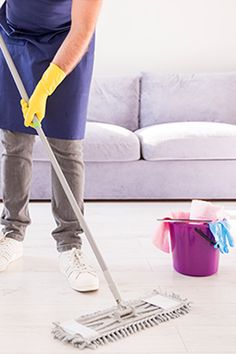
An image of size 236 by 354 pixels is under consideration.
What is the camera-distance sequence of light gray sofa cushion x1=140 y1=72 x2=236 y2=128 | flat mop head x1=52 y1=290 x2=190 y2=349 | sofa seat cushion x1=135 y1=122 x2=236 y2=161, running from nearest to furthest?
1. flat mop head x1=52 y1=290 x2=190 y2=349
2. sofa seat cushion x1=135 y1=122 x2=236 y2=161
3. light gray sofa cushion x1=140 y1=72 x2=236 y2=128

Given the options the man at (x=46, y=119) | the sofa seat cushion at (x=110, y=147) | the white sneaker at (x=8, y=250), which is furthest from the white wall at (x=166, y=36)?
the white sneaker at (x=8, y=250)

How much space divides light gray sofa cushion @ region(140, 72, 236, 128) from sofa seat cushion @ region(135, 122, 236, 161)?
44cm

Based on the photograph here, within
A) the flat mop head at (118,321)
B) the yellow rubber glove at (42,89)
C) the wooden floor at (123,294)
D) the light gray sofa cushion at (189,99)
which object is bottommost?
the wooden floor at (123,294)

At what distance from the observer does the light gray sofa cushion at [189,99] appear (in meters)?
3.23

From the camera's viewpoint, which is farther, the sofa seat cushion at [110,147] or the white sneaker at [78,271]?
the sofa seat cushion at [110,147]

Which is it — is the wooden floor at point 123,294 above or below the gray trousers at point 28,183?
below

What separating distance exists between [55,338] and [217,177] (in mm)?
1726

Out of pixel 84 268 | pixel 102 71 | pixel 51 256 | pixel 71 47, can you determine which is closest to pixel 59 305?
Result: pixel 84 268

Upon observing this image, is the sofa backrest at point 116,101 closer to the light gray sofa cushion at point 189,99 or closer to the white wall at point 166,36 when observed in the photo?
the light gray sofa cushion at point 189,99

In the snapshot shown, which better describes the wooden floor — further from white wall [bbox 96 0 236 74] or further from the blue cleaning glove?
white wall [bbox 96 0 236 74]

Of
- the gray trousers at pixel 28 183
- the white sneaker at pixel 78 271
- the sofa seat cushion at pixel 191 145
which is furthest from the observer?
the sofa seat cushion at pixel 191 145

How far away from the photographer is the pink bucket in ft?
5.39

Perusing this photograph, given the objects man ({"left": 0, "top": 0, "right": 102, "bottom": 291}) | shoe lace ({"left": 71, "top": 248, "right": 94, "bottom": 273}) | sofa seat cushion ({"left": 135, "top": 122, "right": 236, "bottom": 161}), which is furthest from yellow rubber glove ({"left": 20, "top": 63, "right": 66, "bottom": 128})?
sofa seat cushion ({"left": 135, "top": 122, "right": 236, "bottom": 161})

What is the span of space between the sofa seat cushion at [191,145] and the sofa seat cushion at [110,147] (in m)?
0.07
